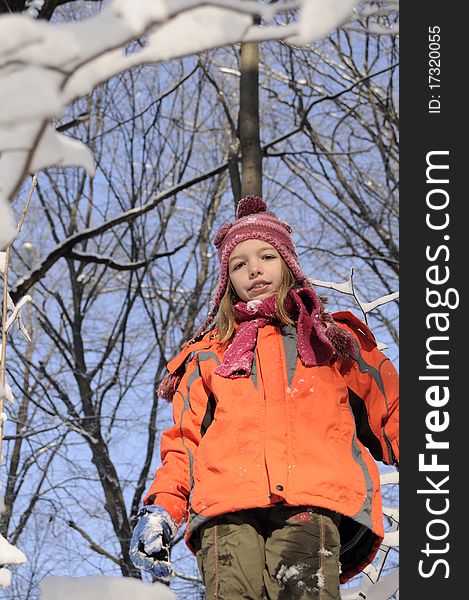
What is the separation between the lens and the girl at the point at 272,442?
204 cm

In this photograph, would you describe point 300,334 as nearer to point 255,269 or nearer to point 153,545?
point 255,269

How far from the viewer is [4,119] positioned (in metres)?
0.71

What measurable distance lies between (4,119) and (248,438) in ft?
5.08

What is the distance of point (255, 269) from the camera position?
99.3 inches

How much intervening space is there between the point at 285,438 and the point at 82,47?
158 cm

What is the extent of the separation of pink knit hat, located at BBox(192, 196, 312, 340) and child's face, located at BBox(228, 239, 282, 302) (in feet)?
0.06

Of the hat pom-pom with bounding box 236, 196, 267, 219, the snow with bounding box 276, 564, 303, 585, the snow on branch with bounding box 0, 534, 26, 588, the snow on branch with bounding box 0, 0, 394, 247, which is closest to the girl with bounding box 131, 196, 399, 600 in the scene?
the snow with bounding box 276, 564, 303, 585

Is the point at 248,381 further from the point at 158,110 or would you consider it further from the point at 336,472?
the point at 158,110

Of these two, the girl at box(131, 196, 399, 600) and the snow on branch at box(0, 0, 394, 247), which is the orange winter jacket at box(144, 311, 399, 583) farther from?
the snow on branch at box(0, 0, 394, 247)

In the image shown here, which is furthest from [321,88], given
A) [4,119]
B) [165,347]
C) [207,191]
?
[4,119]

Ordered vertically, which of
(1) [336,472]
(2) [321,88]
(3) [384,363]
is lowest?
(1) [336,472]

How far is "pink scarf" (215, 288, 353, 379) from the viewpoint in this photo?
7.52ft

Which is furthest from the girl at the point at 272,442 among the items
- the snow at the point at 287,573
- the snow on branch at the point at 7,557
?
the snow on branch at the point at 7,557

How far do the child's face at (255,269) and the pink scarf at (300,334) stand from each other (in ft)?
0.17
